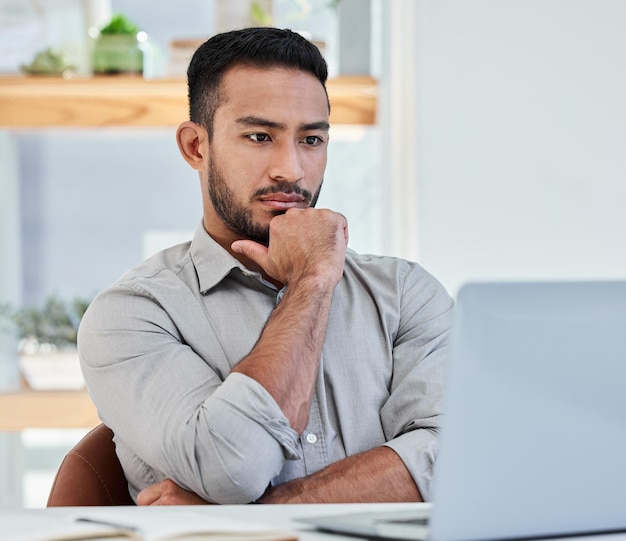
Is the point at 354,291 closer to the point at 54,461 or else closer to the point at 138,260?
the point at 138,260

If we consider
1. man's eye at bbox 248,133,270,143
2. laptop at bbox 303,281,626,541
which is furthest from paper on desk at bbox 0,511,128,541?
man's eye at bbox 248,133,270,143

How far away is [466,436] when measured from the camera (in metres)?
0.78

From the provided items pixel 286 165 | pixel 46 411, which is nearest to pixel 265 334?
pixel 286 165

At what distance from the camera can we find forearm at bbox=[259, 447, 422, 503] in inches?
53.2

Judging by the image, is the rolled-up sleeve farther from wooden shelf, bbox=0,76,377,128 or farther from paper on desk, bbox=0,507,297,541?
wooden shelf, bbox=0,76,377,128

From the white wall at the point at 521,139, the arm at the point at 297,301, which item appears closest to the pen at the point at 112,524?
the arm at the point at 297,301

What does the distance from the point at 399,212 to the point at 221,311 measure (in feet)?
4.31

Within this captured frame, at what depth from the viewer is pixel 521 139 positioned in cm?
269

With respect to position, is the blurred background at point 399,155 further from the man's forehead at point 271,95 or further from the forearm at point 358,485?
the forearm at point 358,485

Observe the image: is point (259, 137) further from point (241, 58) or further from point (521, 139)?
point (521, 139)

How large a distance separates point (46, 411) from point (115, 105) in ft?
3.16

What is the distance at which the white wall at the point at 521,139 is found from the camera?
2.59 m

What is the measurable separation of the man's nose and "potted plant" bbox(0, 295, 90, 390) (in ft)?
4.82

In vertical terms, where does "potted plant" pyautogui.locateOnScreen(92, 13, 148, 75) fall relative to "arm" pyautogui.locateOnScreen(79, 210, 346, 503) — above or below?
above
